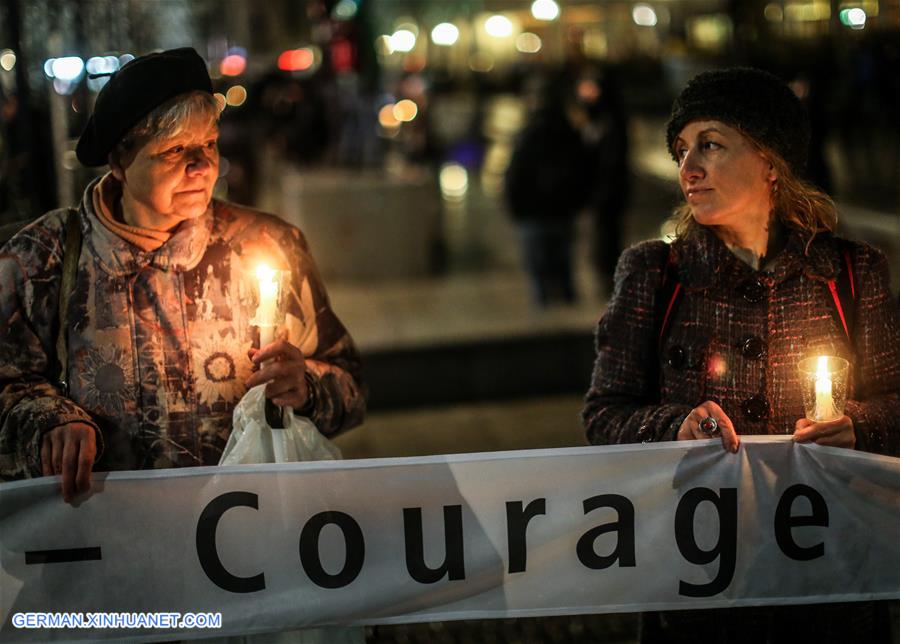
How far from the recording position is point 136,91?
9.89 feet

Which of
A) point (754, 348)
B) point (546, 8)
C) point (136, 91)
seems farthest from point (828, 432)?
point (546, 8)

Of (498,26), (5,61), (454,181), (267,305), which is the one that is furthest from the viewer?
(498,26)

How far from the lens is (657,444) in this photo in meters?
3.04

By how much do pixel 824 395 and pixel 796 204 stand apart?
22.2 inches

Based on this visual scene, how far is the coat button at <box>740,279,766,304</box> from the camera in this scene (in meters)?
3.04

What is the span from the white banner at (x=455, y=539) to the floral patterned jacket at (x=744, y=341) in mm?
94

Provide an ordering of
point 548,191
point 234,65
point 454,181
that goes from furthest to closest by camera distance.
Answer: point 234,65, point 454,181, point 548,191

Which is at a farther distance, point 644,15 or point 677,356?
point 644,15

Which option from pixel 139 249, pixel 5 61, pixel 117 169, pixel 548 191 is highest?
pixel 5 61

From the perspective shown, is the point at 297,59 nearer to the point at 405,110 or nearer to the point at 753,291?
the point at 405,110

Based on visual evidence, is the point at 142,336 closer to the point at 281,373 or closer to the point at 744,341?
the point at 281,373

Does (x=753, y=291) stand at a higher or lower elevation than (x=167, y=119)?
lower

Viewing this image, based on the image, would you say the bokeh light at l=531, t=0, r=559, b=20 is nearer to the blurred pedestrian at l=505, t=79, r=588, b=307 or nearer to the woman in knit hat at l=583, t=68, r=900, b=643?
the blurred pedestrian at l=505, t=79, r=588, b=307

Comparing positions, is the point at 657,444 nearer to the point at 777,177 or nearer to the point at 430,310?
the point at 777,177
